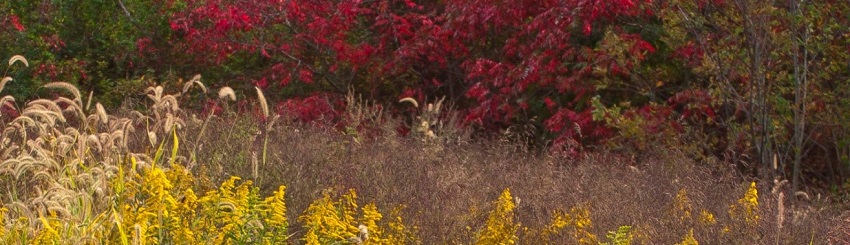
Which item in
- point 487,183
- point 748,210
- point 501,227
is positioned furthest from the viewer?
point 487,183

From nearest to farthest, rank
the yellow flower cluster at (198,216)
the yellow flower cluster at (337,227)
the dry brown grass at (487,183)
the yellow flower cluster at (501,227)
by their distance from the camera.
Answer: the yellow flower cluster at (198,216) < the yellow flower cluster at (337,227) < the yellow flower cluster at (501,227) < the dry brown grass at (487,183)

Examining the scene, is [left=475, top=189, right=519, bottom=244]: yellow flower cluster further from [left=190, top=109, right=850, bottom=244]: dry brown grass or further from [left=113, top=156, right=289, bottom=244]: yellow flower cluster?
[left=113, top=156, right=289, bottom=244]: yellow flower cluster

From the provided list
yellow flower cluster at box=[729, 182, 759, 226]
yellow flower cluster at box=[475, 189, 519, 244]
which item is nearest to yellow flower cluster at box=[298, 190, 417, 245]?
yellow flower cluster at box=[475, 189, 519, 244]

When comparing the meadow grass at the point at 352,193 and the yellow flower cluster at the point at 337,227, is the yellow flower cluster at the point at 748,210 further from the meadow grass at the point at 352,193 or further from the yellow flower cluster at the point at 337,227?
the yellow flower cluster at the point at 337,227

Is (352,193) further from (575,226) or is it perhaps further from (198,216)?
(575,226)

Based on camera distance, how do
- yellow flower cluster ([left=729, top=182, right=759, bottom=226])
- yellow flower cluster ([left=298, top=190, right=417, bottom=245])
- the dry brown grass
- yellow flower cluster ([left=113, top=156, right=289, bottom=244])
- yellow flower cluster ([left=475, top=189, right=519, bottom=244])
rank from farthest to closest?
the dry brown grass
yellow flower cluster ([left=729, top=182, right=759, bottom=226])
yellow flower cluster ([left=475, top=189, right=519, bottom=244])
yellow flower cluster ([left=298, top=190, right=417, bottom=245])
yellow flower cluster ([left=113, top=156, right=289, bottom=244])

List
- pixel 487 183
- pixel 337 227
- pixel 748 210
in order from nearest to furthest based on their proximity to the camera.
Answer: pixel 337 227
pixel 748 210
pixel 487 183

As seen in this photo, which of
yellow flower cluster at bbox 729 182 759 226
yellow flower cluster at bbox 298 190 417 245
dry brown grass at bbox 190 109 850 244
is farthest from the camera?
dry brown grass at bbox 190 109 850 244

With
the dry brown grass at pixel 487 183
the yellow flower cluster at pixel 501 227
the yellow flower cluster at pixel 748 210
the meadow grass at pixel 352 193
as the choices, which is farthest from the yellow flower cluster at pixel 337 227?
the yellow flower cluster at pixel 748 210

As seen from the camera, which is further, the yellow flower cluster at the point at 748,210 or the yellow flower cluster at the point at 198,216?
the yellow flower cluster at the point at 748,210

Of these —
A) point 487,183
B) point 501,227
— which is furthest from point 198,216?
point 487,183

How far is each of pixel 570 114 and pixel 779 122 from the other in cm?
170

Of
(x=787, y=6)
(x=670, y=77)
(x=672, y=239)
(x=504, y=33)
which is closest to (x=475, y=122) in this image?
(x=504, y=33)

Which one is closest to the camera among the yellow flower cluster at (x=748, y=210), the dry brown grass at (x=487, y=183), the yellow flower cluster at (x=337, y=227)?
the yellow flower cluster at (x=337, y=227)
